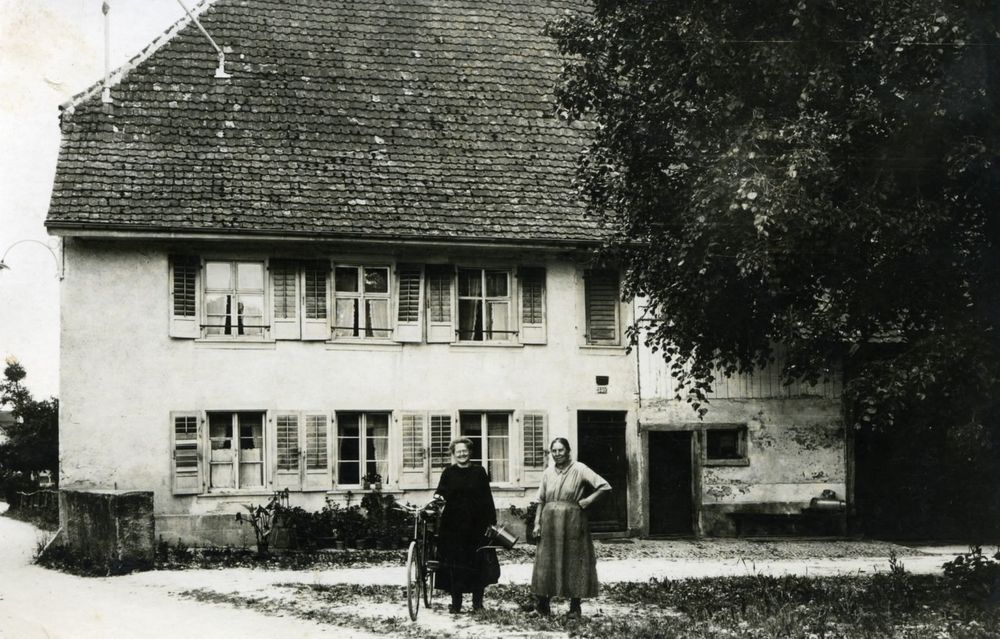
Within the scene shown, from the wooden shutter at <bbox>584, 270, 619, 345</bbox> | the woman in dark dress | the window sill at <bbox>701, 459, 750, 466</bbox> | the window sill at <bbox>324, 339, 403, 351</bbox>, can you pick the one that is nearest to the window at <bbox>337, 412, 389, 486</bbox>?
the window sill at <bbox>324, 339, 403, 351</bbox>

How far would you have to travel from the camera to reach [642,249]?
16.2 meters

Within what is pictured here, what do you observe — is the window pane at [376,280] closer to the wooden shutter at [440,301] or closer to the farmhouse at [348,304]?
the farmhouse at [348,304]

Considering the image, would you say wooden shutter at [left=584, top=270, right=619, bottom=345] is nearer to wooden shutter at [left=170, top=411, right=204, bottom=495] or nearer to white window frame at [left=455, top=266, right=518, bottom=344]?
white window frame at [left=455, top=266, right=518, bottom=344]

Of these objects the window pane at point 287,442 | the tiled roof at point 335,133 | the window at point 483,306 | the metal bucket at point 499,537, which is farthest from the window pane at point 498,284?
the metal bucket at point 499,537

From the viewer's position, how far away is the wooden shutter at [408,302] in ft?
66.7

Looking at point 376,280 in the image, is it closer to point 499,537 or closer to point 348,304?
point 348,304

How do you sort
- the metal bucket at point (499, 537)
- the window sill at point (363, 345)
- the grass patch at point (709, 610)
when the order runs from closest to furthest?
the grass patch at point (709, 610), the metal bucket at point (499, 537), the window sill at point (363, 345)

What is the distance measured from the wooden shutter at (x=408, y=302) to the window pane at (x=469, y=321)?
0.79m

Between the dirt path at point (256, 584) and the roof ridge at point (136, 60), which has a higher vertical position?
the roof ridge at point (136, 60)

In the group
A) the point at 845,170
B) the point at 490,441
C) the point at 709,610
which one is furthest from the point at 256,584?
the point at 845,170

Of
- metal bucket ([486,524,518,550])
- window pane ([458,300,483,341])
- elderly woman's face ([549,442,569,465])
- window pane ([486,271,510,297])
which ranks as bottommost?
metal bucket ([486,524,518,550])

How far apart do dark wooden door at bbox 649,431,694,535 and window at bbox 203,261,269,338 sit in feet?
24.1

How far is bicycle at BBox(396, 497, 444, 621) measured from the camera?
11.5 meters

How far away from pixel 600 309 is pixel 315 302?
5115 mm
